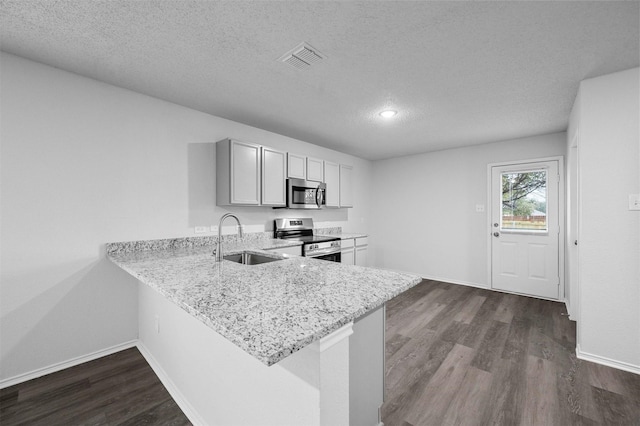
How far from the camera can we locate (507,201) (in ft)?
14.2

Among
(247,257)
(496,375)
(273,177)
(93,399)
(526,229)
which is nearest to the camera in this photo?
(93,399)

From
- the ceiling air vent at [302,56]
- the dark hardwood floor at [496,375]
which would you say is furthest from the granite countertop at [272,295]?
the ceiling air vent at [302,56]

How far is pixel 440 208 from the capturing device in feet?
16.3

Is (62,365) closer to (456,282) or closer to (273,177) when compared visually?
(273,177)

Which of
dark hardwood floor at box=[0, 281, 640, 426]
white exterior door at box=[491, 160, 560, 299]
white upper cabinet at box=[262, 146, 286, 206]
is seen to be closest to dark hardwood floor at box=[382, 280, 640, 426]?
dark hardwood floor at box=[0, 281, 640, 426]

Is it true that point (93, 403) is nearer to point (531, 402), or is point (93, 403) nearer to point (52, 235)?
point (52, 235)

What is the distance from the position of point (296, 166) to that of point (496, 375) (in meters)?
3.15

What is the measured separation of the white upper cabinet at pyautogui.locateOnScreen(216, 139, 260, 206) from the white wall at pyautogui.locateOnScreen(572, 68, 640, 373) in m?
3.26

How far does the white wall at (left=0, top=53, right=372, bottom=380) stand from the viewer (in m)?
2.05

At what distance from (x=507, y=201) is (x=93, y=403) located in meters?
5.42

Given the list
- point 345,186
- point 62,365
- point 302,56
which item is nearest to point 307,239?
point 345,186

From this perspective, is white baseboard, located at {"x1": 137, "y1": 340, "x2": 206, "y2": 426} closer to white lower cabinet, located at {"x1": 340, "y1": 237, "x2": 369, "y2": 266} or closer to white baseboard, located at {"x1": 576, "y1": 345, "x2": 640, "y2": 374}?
white lower cabinet, located at {"x1": 340, "y1": 237, "x2": 369, "y2": 266}

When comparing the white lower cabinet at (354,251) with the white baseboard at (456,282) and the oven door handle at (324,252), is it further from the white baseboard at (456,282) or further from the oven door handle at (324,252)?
the white baseboard at (456,282)

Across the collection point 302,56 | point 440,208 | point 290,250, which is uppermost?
point 302,56
